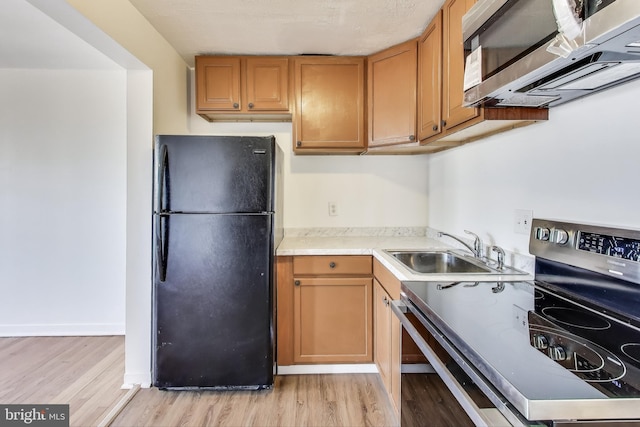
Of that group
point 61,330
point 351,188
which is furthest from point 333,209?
point 61,330

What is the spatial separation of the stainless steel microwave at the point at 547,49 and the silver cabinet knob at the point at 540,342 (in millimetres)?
684

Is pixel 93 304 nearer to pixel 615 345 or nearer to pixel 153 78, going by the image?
pixel 153 78

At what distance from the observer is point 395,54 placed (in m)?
2.12

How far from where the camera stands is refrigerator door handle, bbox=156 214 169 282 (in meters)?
1.83

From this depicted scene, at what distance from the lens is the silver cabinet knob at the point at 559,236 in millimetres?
1150

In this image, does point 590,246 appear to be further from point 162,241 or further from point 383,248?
point 162,241

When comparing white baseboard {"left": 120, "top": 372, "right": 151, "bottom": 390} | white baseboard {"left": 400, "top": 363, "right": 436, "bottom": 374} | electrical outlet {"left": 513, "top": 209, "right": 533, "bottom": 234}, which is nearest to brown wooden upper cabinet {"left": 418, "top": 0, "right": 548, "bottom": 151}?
electrical outlet {"left": 513, "top": 209, "right": 533, "bottom": 234}

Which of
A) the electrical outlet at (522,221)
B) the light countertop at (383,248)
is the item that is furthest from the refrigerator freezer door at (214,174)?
the electrical outlet at (522,221)

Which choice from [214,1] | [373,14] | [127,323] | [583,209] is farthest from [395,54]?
[127,323]

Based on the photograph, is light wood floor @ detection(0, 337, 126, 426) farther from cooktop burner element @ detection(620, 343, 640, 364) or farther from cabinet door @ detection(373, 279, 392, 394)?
cooktop burner element @ detection(620, 343, 640, 364)

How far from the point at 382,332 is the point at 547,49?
1.53 meters

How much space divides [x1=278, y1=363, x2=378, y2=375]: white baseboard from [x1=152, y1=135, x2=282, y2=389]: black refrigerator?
0.24m

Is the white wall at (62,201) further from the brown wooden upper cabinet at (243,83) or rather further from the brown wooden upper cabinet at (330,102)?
the brown wooden upper cabinet at (330,102)

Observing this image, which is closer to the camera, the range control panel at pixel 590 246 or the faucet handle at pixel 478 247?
the range control panel at pixel 590 246
